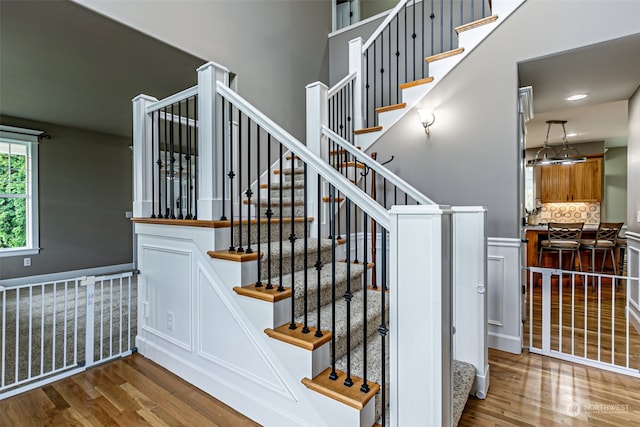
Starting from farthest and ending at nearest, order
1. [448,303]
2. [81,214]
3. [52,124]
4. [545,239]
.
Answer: [81,214]
[52,124]
[545,239]
[448,303]

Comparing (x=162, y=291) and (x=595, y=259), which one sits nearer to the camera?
(x=162, y=291)

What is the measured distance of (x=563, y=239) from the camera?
4.77 meters

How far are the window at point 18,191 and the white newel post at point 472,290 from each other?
21.8 ft

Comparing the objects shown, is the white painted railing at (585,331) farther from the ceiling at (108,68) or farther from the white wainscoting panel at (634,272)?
the ceiling at (108,68)

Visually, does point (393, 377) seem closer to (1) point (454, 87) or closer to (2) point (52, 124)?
(1) point (454, 87)

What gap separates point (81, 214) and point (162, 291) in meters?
A: 4.83

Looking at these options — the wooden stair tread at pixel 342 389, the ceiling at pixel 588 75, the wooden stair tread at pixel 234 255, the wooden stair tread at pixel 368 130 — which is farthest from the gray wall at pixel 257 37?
the wooden stair tread at pixel 342 389

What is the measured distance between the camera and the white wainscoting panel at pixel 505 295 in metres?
2.65

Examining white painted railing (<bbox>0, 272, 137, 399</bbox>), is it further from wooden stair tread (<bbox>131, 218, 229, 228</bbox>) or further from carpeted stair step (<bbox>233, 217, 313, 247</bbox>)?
carpeted stair step (<bbox>233, 217, 313, 247</bbox>)

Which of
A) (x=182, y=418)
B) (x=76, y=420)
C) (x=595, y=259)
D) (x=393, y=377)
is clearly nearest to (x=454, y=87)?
(x=393, y=377)

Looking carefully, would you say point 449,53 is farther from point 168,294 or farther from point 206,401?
point 206,401

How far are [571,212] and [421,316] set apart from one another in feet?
26.9

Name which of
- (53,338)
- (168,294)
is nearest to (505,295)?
(168,294)

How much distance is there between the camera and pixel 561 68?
109 inches
